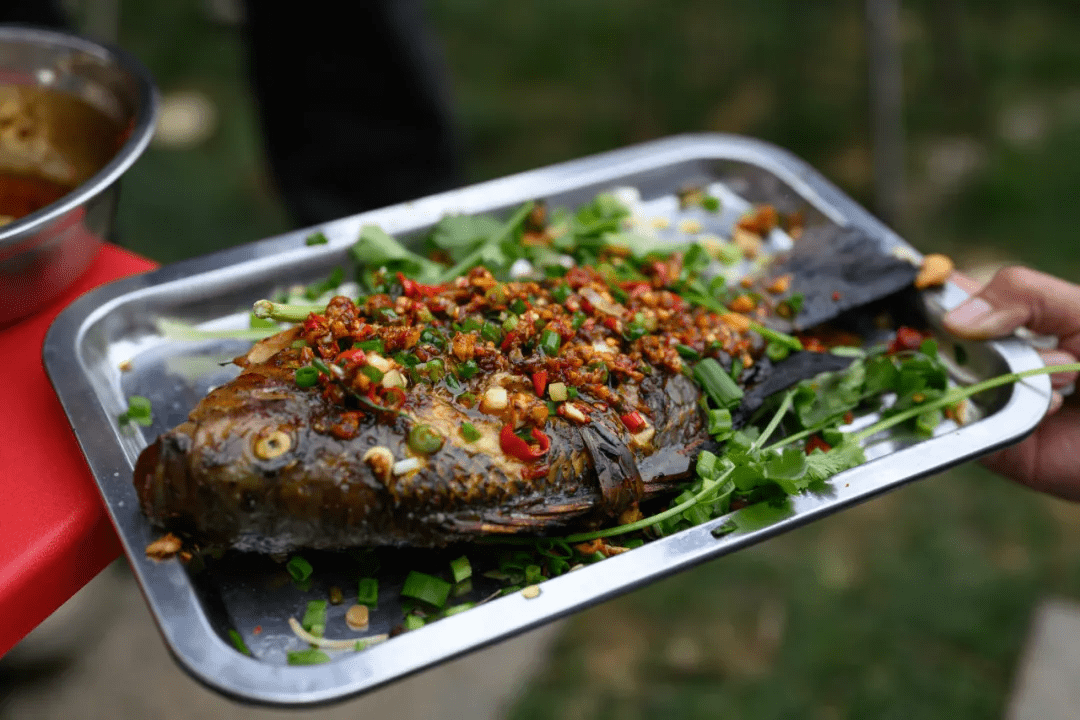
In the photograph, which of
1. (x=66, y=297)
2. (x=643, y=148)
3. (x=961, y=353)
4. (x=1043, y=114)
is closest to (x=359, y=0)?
(x=643, y=148)

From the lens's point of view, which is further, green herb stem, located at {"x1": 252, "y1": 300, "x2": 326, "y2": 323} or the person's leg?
the person's leg

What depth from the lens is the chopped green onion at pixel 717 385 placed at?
2.50 m

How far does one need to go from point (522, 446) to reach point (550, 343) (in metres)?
0.32

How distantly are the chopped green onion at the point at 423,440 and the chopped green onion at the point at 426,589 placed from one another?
334mm

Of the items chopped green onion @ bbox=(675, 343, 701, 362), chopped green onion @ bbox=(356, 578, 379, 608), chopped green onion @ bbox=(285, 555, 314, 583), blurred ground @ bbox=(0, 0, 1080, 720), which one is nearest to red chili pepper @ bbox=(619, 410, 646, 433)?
chopped green onion @ bbox=(675, 343, 701, 362)

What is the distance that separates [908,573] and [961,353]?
1.76m

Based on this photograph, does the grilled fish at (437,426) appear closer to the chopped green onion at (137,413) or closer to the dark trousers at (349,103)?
the chopped green onion at (137,413)

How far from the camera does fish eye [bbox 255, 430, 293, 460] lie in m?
2.03

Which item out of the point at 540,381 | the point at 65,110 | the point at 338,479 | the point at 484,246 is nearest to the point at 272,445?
the point at 338,479

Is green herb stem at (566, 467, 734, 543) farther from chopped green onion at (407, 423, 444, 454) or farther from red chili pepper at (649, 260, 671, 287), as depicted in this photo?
red chili pepper at (649, 260, 671, 287)

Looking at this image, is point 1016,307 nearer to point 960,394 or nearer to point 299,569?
point 960,394

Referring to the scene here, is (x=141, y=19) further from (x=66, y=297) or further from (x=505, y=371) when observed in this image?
(x=505, y=371)

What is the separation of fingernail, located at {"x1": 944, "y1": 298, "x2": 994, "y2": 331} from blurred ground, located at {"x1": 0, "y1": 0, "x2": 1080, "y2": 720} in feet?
5.98

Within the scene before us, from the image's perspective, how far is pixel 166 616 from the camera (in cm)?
194
